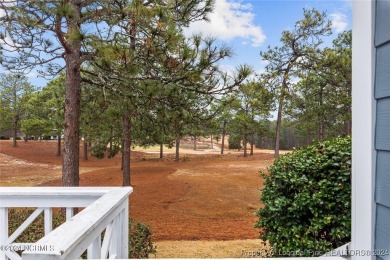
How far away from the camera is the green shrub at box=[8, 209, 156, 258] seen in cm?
198

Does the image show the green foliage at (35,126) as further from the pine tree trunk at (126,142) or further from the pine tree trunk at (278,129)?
the pine tree trunk at (278,129)

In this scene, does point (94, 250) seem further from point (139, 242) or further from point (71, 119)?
point (71, 119)

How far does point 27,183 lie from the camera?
18.6 feet

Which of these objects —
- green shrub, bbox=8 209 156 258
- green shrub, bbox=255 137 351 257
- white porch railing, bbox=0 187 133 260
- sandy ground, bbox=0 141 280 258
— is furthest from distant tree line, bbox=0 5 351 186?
white porch railing, bbox=0 187 133 260

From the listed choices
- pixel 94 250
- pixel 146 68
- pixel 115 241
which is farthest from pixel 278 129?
pixel 94 250

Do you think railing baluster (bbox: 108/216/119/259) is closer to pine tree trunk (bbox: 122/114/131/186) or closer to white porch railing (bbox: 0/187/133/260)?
white porch railing (bbox: 0/187/133/260)

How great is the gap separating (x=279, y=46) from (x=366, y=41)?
4964 millimetres

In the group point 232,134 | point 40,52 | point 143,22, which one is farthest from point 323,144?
point 232,134

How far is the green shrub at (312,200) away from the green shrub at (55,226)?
1120 mm

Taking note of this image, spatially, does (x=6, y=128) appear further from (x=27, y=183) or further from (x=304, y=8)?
(x=304, y=8)

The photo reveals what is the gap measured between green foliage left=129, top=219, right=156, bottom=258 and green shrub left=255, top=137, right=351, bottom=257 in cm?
111

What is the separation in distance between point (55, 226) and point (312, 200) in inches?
71.3

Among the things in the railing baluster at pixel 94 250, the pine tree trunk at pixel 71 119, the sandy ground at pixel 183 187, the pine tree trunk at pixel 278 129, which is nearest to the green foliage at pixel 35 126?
the sandy ground at pixel 183 187

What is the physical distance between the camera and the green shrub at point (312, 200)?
167cm
